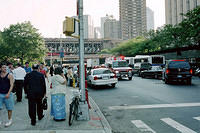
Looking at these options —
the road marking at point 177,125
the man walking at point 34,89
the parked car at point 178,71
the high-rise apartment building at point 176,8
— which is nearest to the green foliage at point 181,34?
the parked car at point 178,71

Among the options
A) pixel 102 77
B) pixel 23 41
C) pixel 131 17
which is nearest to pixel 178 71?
pixel 102 77

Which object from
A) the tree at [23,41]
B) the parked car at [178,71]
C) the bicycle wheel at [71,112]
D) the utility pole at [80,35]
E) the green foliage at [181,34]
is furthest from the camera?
the tree at [23,41]

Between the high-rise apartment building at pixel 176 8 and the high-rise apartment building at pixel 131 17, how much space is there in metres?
85.3

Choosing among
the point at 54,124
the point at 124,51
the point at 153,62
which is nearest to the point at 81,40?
the point at 54,124

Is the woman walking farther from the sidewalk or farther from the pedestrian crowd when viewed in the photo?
the sidewalk

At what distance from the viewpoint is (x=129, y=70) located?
2552cm

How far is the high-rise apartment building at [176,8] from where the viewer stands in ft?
290

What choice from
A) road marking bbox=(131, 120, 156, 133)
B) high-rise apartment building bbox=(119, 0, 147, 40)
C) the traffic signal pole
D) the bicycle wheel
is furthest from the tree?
high-rise apartment building bbox=(119, 0, 147, 40)

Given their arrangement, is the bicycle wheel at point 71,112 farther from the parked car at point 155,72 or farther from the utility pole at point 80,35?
the parked car at point 155,72

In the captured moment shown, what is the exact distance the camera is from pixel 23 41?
177 ft

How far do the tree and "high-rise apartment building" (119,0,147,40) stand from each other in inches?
5567

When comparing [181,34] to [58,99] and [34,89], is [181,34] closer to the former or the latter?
[58,99]

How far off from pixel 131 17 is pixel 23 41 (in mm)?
148404

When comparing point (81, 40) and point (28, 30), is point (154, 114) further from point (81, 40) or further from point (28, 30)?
point (28, 30)
